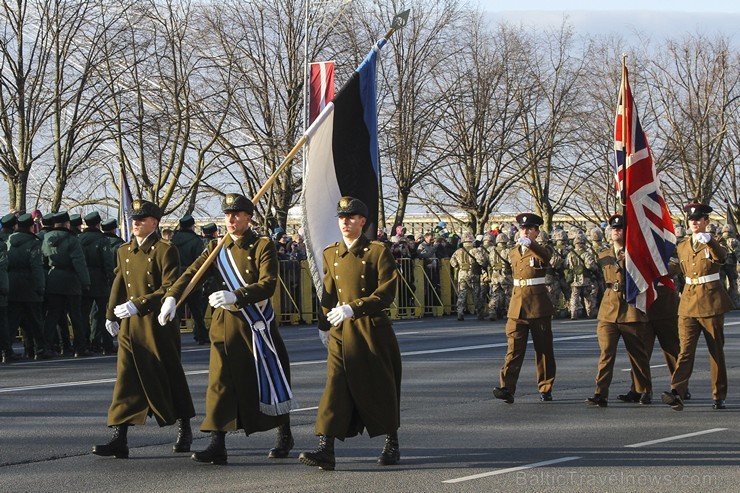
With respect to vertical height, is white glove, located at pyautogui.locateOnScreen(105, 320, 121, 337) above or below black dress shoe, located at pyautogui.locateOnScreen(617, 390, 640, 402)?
above

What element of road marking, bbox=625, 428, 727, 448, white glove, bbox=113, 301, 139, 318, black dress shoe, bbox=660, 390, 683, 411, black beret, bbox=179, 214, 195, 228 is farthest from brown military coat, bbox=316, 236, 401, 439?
black beret, bbox=179, 214, 195, 228

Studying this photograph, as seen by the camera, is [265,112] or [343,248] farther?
[265,112]

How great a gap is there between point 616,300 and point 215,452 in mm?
5177

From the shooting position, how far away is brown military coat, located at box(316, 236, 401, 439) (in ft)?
30.1

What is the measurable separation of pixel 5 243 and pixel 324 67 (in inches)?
384

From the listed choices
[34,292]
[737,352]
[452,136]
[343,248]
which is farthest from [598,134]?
[343,248]

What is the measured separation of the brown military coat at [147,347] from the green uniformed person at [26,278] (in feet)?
27.4

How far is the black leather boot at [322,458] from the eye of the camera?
8961mm

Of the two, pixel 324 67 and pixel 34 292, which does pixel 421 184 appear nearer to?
pixel 324 67

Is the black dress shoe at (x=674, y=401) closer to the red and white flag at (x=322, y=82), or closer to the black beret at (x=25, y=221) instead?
the black beret at (x=25, y=221)

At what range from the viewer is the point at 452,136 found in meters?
43.9

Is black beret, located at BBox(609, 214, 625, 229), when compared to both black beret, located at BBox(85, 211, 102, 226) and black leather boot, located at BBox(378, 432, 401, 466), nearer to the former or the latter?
black leather boot, located at BBox(378, 432, 401, 466)

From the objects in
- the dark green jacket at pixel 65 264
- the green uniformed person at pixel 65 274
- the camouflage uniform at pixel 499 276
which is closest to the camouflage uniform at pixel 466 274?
the camouflage uniform at pixel 499 276

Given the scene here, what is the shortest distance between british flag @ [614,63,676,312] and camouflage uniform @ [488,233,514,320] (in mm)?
12527
